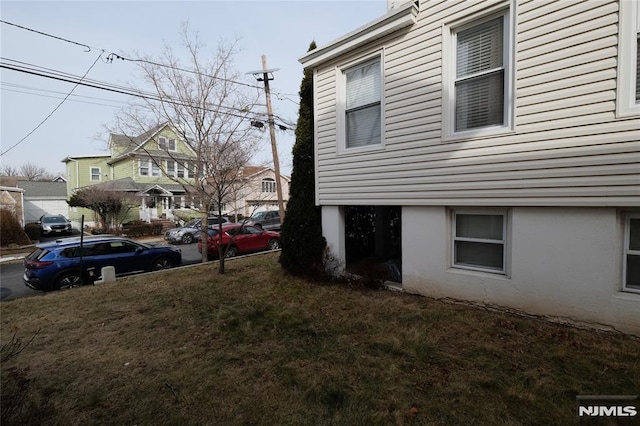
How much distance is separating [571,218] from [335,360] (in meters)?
3.28

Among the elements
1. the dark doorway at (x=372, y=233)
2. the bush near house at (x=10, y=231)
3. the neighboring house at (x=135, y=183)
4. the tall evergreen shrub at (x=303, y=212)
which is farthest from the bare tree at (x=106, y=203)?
the dark doorway at (x=372, y=233)

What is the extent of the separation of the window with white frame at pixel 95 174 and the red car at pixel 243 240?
22.5m

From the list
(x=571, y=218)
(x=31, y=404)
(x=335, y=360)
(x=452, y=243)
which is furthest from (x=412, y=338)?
(x=31, y=404)

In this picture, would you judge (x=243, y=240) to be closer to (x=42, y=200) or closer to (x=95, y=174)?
(x=95, y=174)

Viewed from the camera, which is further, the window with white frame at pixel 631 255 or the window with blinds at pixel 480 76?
the window with blinds at pixel 480 76

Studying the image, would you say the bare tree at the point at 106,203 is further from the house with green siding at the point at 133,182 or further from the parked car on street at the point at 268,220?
the parked car on street at the point at 268,220

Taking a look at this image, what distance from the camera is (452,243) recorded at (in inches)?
187

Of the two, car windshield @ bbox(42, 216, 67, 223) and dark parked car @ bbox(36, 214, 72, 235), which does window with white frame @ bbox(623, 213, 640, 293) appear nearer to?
dark parked car @ bbox(36, 214, 72, 235)

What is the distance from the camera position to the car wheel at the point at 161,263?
397 inches

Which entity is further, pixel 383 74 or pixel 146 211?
pixel 146 211

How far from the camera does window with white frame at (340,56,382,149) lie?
18.3 feet

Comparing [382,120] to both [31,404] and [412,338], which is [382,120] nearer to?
[412,338]

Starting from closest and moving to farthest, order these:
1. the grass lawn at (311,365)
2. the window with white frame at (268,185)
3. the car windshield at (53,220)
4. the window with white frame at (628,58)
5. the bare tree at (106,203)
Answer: the grass lawn at (311,365) < the window with white frame at (628,58) < the bare tree at (106,203) < the car windshield at (53,220) < the window with white frame at (268,185)

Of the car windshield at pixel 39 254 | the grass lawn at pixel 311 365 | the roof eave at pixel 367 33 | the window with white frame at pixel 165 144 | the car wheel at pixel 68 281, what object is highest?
the roof eave at pixel 367 33
